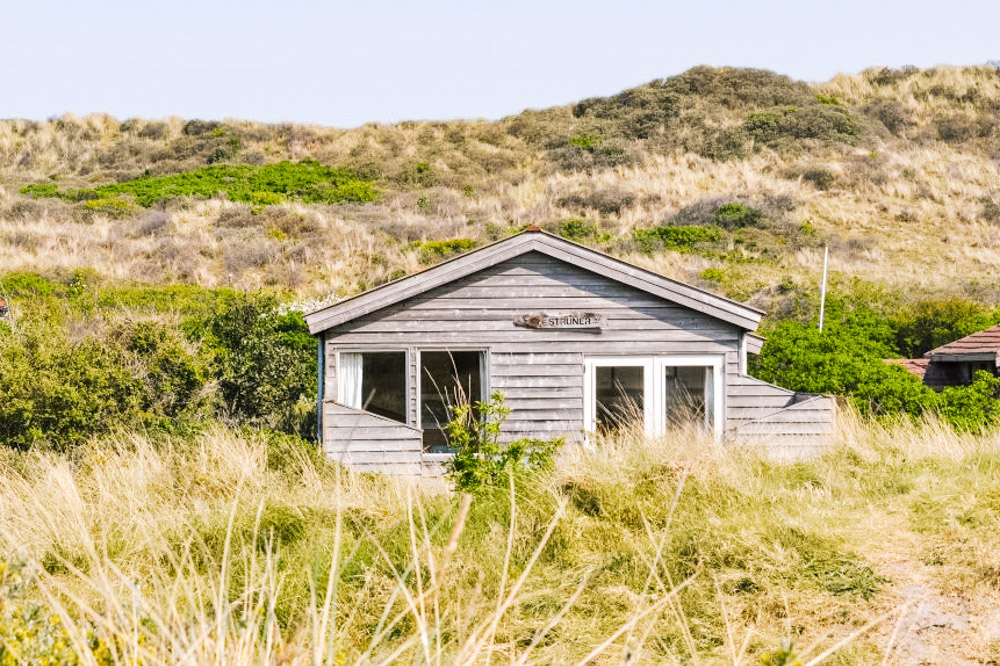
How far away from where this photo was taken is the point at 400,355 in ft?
47.7

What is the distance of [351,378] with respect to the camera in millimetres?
12617

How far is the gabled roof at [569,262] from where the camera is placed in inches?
491

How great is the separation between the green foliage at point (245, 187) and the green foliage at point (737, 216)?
1449cm

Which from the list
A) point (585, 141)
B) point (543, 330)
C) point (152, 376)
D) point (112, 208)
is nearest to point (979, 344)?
point (543, 330)

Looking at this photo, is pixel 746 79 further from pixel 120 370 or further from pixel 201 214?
pixel 120 370

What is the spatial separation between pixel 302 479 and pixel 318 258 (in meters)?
21.6

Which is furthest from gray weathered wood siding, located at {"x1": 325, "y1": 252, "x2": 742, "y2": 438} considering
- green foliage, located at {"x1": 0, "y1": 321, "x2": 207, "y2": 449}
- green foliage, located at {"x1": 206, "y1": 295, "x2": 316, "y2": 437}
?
green foliage, located at {"x1": 0, "y1": 321, "x2": 207, "y2": 449}

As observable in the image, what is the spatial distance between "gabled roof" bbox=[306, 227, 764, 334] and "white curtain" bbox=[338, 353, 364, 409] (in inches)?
27.8

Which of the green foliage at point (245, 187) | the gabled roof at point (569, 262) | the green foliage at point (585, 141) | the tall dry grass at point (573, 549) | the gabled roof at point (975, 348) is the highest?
the green foliage at point (585, 141)

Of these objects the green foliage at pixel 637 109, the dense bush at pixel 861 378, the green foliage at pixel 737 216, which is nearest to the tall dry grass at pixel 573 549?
the dense bush at pixel 861 378

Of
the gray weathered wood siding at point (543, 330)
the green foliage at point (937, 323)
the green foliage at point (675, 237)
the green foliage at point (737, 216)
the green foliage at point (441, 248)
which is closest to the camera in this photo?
the gray weathered wood siding at point (543, 330)

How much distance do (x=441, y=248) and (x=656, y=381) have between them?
58.4 ft

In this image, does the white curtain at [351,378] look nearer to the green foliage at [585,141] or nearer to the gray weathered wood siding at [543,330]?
the gray weathered wood siding at [543,330]

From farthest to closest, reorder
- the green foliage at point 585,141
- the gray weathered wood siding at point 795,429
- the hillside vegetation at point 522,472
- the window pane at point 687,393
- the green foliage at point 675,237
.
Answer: the green foliage at point 585,141
the green foliage at point 675,237
the window pane at point 687,393
the gray weathered wood siding at point 795,429
the hillside vegetation at point 522,472
